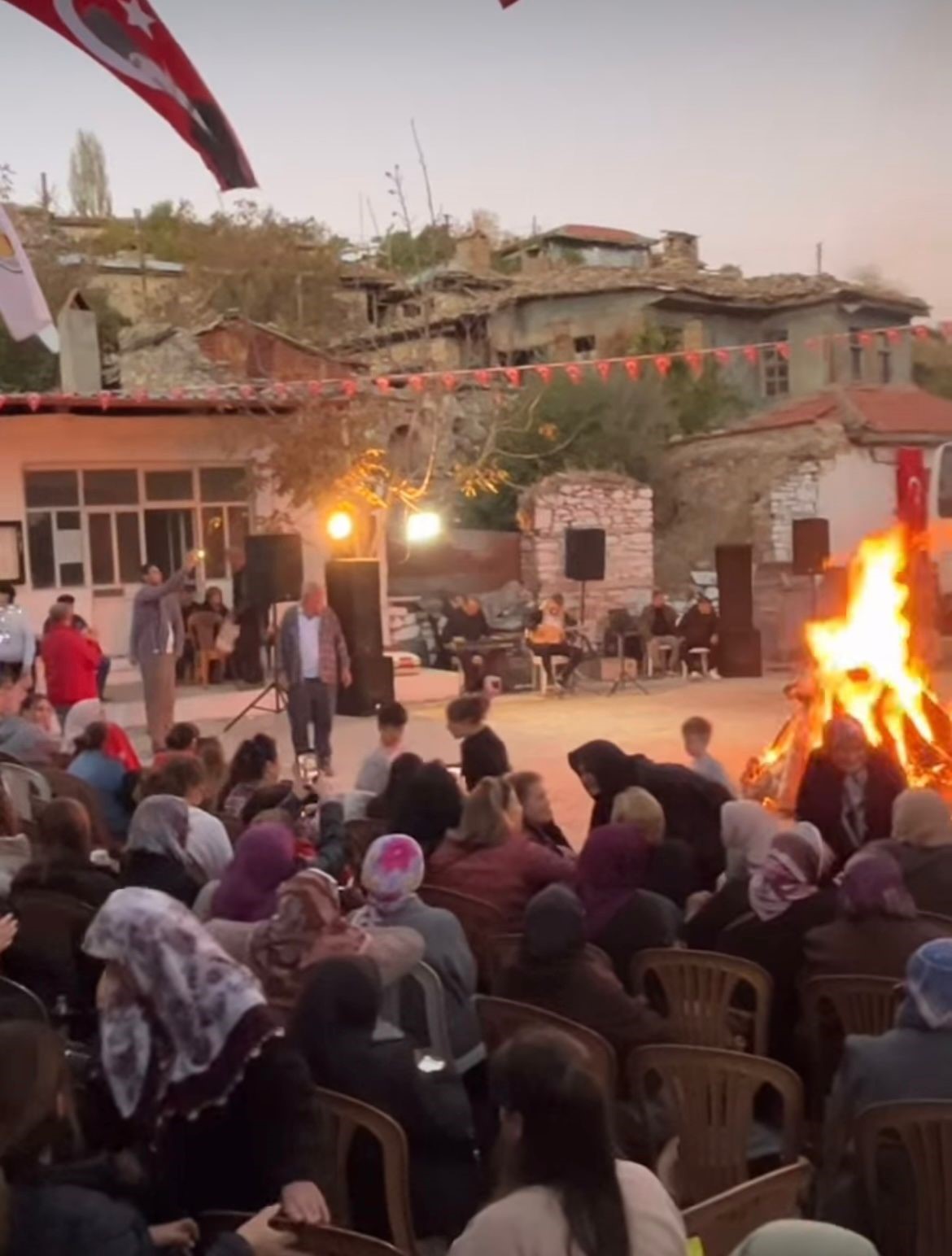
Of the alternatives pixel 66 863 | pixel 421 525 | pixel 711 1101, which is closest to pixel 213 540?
pixel 421 525

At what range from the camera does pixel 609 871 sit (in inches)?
178

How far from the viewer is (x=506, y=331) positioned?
102 ft

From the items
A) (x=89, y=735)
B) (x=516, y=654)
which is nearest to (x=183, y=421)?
(x=516, y=654)

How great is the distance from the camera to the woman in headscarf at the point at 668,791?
6379mm

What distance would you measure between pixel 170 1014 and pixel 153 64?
5899mm

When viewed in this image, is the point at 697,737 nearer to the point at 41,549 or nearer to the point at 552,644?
the point at 552,644

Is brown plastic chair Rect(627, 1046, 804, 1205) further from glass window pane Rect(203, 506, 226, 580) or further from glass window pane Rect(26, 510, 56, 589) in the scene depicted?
glass window pane Rect(203, 506, 226, 580)

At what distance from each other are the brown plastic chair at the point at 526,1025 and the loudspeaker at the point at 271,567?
11.2 metres

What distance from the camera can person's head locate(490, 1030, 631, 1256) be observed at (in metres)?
2.20

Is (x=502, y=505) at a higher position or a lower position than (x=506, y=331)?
lower

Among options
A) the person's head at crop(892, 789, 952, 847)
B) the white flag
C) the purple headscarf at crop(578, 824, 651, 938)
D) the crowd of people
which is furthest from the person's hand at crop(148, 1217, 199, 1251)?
the white flag

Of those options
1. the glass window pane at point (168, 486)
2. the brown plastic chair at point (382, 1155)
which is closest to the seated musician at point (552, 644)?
the glass window pane at point (168, 486)

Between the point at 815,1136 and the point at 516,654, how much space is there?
1414cm

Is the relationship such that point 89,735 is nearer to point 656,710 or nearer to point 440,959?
point 440,959
